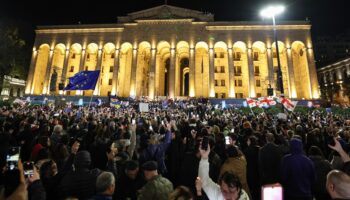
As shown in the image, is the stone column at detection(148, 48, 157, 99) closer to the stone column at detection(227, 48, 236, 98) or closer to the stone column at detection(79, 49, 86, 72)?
the stone column at detection(79, 49, 86, 72)

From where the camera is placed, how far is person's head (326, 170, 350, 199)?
2314 millimetres

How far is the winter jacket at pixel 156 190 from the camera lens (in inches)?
117

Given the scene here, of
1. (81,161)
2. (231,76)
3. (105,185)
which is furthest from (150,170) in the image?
(231,76)

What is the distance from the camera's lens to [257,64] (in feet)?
150

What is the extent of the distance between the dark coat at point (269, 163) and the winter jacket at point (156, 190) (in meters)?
2.87

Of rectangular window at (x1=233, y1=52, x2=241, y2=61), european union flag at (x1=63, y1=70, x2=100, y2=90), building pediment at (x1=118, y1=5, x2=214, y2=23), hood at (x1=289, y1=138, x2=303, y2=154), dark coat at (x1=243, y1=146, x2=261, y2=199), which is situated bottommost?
dark coat at (x1=243, y1=146, x2=261, y2=199)

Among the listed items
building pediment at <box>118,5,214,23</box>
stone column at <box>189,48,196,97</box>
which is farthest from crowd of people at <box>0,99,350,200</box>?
building pediment at <box>118,5,214,23</box>

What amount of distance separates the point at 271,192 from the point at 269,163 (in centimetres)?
280

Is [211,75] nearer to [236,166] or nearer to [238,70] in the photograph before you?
[238,70]

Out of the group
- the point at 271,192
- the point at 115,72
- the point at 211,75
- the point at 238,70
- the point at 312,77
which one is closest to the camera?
the point at 271,192

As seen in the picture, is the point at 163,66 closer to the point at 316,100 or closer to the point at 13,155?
the point at 316,100

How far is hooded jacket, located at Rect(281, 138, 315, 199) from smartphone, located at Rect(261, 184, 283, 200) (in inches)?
75.8

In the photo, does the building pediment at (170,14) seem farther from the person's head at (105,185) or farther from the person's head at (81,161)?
the person's head at (105,185)

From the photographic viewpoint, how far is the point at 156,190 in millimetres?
2984
